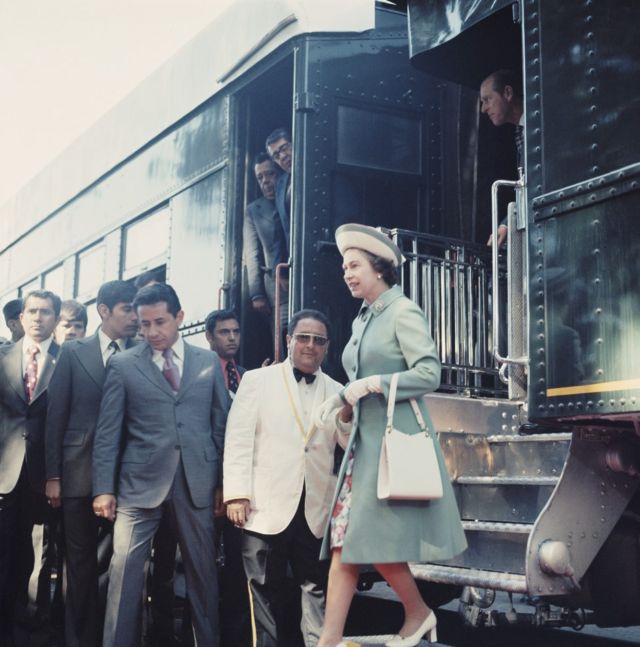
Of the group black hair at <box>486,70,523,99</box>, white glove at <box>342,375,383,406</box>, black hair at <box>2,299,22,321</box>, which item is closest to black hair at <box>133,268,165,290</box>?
black hair at <box>2,299,22,321</box>

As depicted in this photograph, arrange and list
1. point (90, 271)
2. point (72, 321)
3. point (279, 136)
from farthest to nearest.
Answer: point (90, 271) → point (72, 321) → point (279, 136)

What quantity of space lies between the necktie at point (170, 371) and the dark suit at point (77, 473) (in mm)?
478

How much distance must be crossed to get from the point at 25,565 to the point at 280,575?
182cm

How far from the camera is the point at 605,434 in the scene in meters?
3.53

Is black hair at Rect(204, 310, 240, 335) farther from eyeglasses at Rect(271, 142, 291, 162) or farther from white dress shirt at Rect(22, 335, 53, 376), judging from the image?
eyeglasses at Rect(271, 142, 291, 162)

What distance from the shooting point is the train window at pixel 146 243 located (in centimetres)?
700

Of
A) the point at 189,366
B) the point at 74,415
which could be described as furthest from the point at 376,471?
the point at 74,415

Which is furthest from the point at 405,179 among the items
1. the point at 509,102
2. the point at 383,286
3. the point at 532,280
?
the point at 532,280

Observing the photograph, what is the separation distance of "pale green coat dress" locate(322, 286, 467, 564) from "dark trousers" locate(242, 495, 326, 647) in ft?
2.36

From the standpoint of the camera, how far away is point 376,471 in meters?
3.58

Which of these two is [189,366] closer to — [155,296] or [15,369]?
[155,296]

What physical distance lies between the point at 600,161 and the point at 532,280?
→ 17.7 inches

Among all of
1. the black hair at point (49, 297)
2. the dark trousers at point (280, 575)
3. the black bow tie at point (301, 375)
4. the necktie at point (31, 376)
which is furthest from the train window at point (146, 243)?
the dark trousers at point (280, 575)

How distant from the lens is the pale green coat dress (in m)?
3.49
